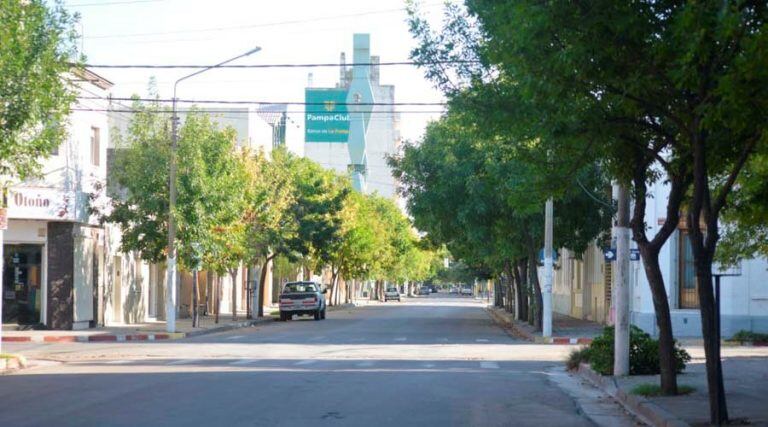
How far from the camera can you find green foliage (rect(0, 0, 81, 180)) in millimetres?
20406

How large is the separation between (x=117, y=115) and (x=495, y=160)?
24682 millimetres

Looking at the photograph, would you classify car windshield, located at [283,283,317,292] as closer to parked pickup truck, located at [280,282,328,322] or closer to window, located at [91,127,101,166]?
parked pickup truck, located at [280,282,328,322]

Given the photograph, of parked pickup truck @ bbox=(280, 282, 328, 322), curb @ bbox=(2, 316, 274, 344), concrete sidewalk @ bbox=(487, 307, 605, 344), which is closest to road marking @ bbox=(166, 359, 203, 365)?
curb @ bbox=(2, 316, 274, 344)

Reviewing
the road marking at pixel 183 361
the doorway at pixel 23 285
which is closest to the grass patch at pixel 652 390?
the road marking at pixel 183 361

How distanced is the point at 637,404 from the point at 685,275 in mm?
21622

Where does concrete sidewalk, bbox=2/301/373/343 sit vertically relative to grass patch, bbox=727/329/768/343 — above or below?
below

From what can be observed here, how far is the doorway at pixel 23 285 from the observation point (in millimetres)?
38312

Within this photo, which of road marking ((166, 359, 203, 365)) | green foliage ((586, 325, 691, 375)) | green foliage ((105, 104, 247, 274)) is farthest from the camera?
green foliage ((105, 104, 247, 274))

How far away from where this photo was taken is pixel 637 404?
1582cm

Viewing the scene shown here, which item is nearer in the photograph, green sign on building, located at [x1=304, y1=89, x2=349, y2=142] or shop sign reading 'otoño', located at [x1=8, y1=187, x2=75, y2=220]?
shop sign reading 'otoño', located at [x1=8, y1=187, x2=75, y2=220]

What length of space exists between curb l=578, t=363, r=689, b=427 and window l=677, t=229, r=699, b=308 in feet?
50.8

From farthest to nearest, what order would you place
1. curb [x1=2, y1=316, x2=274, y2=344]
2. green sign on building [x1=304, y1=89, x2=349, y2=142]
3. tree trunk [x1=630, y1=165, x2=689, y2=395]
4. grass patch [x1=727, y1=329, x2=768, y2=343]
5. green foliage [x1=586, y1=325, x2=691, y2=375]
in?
1. green sign on building [x1=304, y1=89, x2=349, y2=142]
2. curb [x1=2, y1=316, x2=274, y2=344]
3. grass patch [x1=727, y1=329, x2=768, y2=343]
4. green foliage [x1=586, y1=325, x2=691, y2=375]
5. tree trunk [x1=630, y1=165, x2=689, y2=395]

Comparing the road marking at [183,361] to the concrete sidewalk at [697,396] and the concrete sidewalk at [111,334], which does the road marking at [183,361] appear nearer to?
the concrete sidewalk at [697,396]

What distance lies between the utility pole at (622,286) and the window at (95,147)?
25.6 meters
